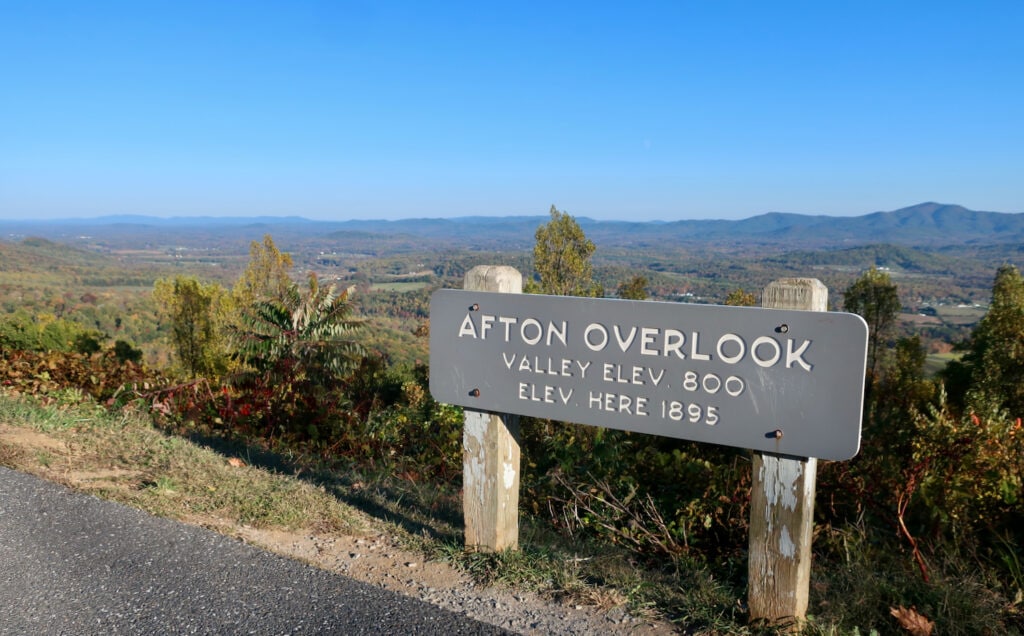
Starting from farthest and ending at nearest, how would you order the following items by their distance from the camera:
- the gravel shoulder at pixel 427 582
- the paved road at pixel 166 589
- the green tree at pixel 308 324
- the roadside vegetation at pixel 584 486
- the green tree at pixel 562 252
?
the green tree at pixel 562 252
the green tree at pixel 308 324
the roadside vegetation at pixel 584 486
the gravel shoulder at pixel 427 582
the paved road at pixel 166 589

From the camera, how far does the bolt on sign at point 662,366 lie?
91.3 inches

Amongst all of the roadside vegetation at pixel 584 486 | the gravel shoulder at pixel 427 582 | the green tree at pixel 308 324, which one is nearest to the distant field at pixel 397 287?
the green tree at pixel 308 324

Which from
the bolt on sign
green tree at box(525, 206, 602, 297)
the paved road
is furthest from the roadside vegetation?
green tree at box(525, 206, 602, 297)

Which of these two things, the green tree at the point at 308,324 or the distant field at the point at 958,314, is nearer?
the green tree at the point at 308,324

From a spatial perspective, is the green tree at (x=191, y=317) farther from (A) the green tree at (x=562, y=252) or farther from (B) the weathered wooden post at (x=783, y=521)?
(B) the weathered wooden post at (x=783, y=521)

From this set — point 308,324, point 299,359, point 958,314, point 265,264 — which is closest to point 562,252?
point 308,324

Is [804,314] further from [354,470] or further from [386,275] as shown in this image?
[386,275]

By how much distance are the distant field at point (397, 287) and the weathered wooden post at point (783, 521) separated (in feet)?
233

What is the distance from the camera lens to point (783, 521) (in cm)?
240

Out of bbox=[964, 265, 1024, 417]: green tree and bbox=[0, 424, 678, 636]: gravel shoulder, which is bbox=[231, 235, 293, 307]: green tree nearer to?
bbox=[964, 265, 1024, 417]: green tree

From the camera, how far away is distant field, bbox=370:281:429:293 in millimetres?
73938

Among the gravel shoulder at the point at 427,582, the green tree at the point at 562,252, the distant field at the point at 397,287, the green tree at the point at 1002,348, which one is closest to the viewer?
the gravel shoulder at the point at 427,582

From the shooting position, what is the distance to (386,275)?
92562mm

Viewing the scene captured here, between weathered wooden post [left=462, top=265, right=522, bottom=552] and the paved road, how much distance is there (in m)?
0.57
